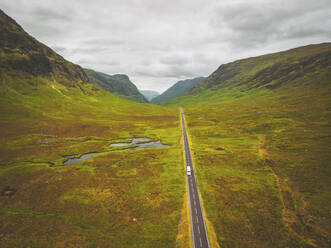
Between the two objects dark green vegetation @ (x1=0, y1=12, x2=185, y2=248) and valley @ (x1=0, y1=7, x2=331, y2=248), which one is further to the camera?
dark green vegetation @ (x1=0, y1=12, x2=185, y2=248)

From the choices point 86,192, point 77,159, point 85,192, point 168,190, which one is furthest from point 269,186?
point 77,159

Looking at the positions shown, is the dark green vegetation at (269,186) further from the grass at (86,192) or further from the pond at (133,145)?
the pond at (133,145)

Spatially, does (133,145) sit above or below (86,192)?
above

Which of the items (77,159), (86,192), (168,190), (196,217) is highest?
(77,159)

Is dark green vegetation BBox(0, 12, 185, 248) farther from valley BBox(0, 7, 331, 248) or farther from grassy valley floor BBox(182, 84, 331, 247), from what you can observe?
grassy valley floor BBox(182, 84, 331, 247)

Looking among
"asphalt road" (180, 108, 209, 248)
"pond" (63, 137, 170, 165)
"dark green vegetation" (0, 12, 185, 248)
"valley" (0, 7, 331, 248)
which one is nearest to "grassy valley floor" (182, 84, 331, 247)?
"valley" (0, 7, 331, 248)

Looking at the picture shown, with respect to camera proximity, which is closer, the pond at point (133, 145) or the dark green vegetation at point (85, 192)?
the dark green vegetation at point (85, 192)

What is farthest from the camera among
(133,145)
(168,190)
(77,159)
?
(133,145)

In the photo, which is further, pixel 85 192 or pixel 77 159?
pixel 77 159

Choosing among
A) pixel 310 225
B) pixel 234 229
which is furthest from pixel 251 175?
pixel 234 229

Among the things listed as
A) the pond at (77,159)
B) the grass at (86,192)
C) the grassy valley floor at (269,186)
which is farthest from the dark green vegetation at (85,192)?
the grassy valley floor at (269,186)

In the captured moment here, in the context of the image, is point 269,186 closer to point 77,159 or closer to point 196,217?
point 196,217

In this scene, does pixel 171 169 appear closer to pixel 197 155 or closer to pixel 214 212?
pixel 197 155
